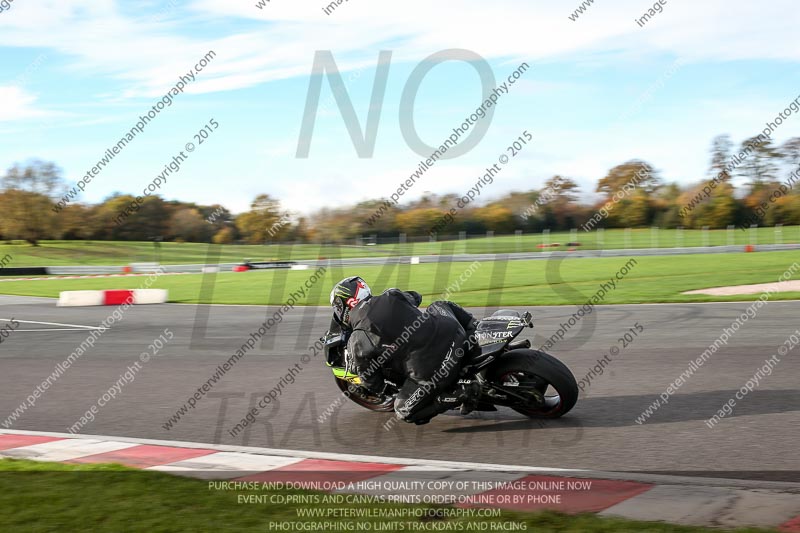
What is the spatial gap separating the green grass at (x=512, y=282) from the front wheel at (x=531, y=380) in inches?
452

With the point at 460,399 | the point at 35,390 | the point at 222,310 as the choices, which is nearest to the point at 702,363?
the point at 460,399

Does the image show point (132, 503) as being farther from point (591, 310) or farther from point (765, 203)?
point (765, 203)

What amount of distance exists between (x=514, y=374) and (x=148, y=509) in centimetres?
332

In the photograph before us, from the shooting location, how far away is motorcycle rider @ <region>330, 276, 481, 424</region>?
682cm

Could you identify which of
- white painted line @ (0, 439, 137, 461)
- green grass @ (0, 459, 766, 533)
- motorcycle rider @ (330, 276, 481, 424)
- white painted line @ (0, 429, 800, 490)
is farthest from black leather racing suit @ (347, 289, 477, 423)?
white painted line @ (0, 439, 137, 461)

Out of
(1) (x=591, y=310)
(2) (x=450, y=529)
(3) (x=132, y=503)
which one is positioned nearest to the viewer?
(2) (x=450, y=529)

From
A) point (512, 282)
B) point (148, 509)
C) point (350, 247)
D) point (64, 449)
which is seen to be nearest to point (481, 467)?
point (148, 509)

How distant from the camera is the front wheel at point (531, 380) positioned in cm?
689

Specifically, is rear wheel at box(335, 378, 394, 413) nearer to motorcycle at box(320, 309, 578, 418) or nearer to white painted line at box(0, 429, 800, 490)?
motorcycle at box(320, 309, 578, 418)

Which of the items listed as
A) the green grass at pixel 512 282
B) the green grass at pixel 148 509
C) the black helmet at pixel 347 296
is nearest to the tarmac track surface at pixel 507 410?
the black helmet at pixel 347 296

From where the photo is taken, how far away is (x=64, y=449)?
22.1ft

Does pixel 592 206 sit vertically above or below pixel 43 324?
above

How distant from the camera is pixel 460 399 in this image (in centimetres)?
696

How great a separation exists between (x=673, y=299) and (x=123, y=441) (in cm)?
1399
